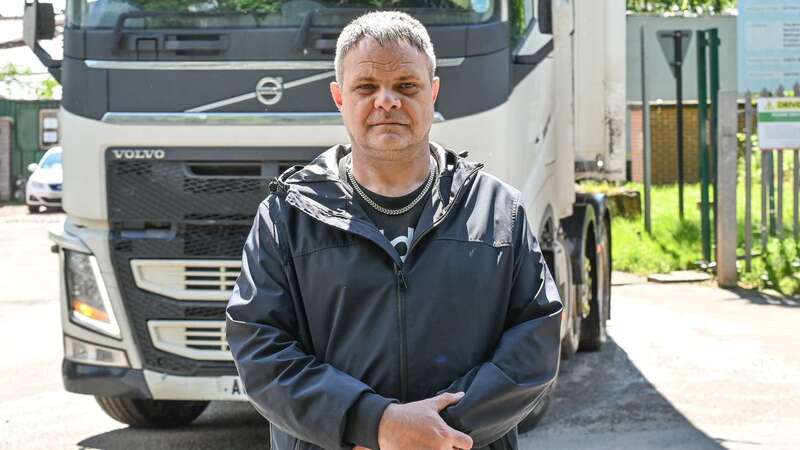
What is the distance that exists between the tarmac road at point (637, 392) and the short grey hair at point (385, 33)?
Result: 15.5 feet

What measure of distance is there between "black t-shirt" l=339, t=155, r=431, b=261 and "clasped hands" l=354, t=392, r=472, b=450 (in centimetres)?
39

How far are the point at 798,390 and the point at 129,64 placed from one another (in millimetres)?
4839

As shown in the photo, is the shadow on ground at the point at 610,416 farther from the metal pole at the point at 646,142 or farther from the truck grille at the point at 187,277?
the metal pole at the point at 646,142

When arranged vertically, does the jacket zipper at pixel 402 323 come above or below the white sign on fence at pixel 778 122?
below

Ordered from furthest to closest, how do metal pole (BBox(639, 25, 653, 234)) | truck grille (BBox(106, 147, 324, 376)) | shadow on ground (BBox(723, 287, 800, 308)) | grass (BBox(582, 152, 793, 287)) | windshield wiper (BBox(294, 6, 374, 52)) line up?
metal pole (BBox(639, 25, 653, 234)) < grass (BBox(582, 152, 793, 287)) < shadow on ground (BBox(723, 287, 800, 308)) < truck grille (BBox(106, 147, 324, 376)) < windshield wiper (BBox(294, 6, 374, 52))

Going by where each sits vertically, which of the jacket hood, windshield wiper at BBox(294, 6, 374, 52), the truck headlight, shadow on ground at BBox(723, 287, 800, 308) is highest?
windshield wiper at BBox(294, 6, 374, 52)

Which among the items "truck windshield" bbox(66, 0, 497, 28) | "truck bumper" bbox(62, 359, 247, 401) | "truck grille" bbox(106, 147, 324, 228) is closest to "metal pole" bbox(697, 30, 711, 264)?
"truck windshield" bbox(66, 0, 497, 28)

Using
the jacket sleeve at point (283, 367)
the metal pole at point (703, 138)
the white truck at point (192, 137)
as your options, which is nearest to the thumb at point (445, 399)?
the jacket sleeve at point (283, 367)

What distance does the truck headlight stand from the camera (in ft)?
23.6

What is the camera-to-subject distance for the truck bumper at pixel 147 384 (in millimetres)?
7043

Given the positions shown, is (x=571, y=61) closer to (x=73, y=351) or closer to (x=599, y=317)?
(x=599, y=317)

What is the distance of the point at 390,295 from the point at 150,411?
547 cm

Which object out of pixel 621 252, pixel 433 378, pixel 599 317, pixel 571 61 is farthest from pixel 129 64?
pixel 621 252

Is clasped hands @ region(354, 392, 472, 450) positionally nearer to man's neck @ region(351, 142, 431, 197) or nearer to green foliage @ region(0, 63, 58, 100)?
man's neck @ region(351, 142, 431, 197)
